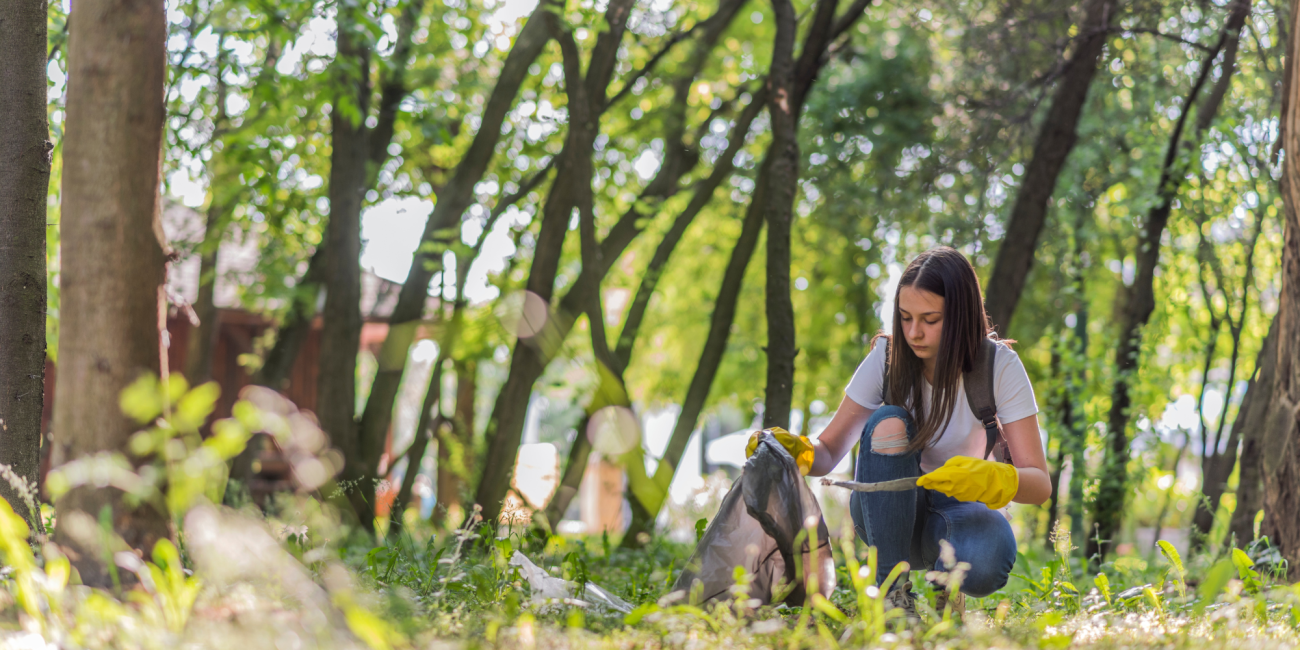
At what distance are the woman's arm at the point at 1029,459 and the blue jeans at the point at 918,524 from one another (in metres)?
0.13

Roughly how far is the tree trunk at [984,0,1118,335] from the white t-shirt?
8.95 feet

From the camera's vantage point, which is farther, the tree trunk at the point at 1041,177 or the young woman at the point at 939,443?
the tree trunk at the point at 1041,177

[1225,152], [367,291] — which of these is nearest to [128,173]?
[1225,152]

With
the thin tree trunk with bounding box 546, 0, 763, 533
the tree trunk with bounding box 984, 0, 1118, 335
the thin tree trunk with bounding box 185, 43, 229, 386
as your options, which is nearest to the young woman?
the thin tree trunk with bounding box 546, 0, 763, 533

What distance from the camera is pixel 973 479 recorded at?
7.26 feet

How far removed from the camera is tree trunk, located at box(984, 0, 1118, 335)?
515 centimetres

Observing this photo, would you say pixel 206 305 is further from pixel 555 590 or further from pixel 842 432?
pixel 842 432

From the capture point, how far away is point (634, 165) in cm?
A: 748

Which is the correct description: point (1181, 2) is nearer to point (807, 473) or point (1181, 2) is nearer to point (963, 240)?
point (963, 240)

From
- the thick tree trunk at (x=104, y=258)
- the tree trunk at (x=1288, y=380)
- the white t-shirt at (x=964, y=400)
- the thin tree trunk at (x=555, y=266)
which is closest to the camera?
the thick tree trunk at (x=104, y=258)

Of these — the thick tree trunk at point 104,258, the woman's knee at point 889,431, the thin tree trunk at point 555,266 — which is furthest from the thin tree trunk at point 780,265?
the thick tree trunk at point 104,258

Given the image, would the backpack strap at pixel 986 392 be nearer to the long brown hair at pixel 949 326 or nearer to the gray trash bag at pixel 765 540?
the long brown hair at pixel 949 326

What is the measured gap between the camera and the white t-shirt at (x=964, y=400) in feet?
7.98

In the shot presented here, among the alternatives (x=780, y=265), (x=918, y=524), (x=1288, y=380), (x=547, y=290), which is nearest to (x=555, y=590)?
(x=918, y=524)
